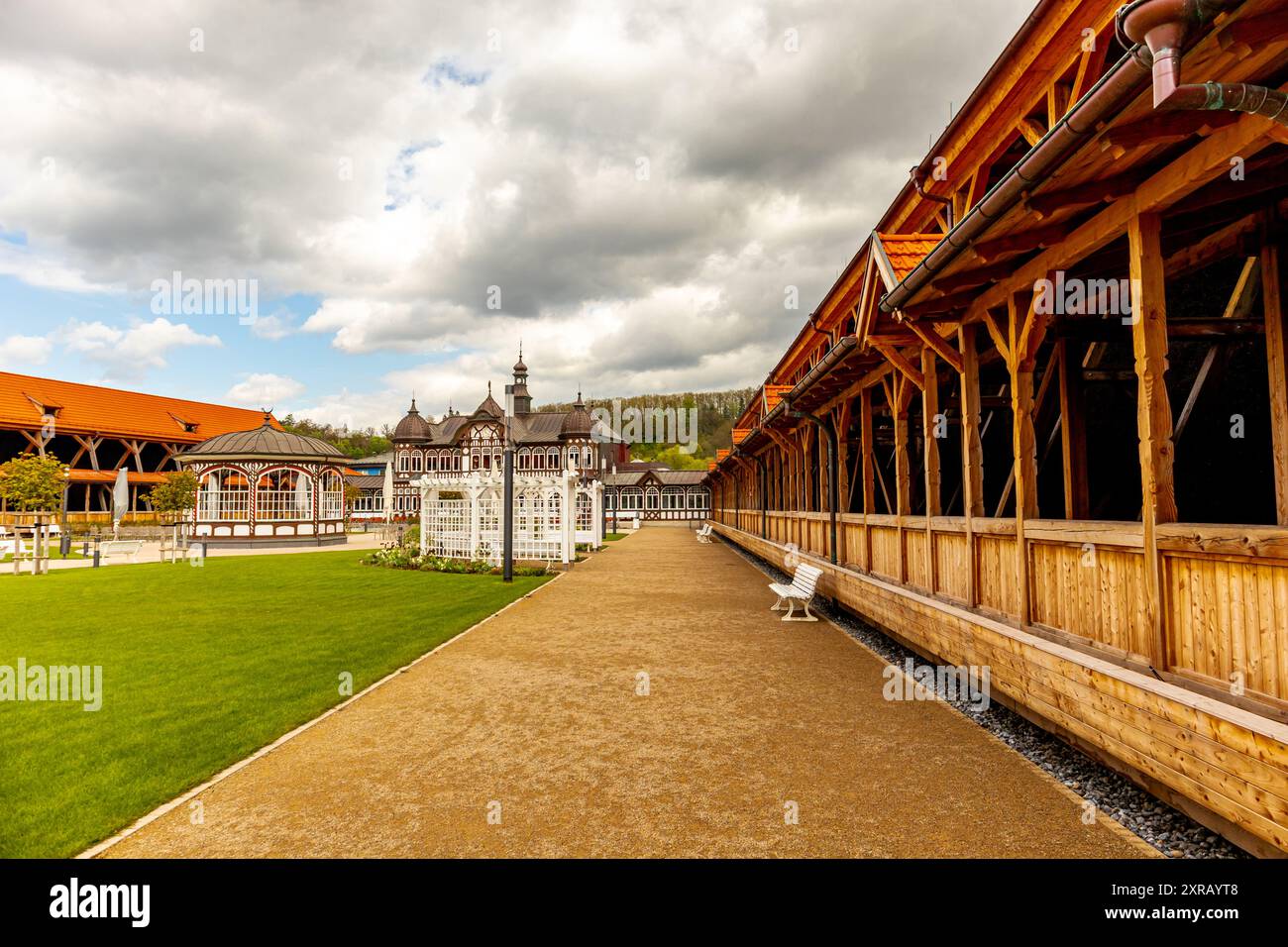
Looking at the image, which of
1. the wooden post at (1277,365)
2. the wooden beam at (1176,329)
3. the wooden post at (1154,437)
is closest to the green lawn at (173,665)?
the wooden post at (1154,437)

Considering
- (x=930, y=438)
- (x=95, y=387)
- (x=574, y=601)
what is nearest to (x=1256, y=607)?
(x=930, y=438)

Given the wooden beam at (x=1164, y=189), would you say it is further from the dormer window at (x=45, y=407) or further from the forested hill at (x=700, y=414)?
the forested hill at (x=700, y=414)

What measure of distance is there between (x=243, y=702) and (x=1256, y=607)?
7.21 metres

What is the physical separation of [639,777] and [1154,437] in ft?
12.3

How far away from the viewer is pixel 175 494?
1248 inches

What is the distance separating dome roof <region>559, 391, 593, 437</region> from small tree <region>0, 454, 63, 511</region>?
32330mm

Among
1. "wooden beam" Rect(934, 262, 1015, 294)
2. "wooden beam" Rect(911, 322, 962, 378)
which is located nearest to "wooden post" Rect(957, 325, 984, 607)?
"wooden beam" Rect(911, 322, 962, 378)

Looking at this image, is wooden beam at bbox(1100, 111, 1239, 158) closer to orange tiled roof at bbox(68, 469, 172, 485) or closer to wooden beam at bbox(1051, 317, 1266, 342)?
wooden beam at bbox(1051, 317, 1266, 342)

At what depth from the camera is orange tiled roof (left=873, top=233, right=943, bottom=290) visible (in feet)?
22.0

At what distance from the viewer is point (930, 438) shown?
7.17m

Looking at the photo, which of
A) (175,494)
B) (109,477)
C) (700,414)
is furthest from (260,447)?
(700,414)

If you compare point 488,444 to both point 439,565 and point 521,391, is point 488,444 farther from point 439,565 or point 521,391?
point 439,565
